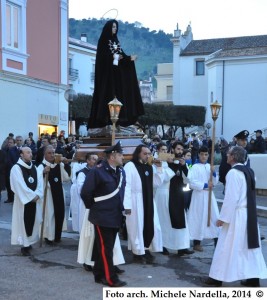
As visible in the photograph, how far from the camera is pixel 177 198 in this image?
784cm

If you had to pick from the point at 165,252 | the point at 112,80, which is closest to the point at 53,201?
the point at 165,252

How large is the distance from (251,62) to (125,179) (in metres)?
36.9

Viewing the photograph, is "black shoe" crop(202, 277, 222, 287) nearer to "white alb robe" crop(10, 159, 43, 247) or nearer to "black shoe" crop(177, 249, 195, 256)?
"black shoe" crop(177, 249, 195, 256)

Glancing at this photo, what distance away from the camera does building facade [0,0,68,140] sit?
60.3 feet

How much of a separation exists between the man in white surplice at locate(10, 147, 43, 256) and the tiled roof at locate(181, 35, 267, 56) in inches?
1621

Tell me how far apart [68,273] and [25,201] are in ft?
4.92

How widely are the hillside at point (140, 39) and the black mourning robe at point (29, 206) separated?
155 m

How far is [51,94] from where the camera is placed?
2120 cm

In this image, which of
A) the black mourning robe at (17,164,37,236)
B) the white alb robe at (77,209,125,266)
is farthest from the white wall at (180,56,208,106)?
the white alb robe at (77,209,125,266)

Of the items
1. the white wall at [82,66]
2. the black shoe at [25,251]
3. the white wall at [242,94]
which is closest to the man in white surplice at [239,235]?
the black shoe at [25,251]

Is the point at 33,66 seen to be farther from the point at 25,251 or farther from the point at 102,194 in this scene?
the point at 102,194

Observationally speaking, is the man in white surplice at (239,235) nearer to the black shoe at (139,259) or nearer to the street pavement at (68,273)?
the street pavement at (68,273)

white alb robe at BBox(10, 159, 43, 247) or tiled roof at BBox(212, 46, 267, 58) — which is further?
tiled roof at BBox(212, 46, 267, 58)

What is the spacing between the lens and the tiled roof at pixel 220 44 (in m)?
47.0
